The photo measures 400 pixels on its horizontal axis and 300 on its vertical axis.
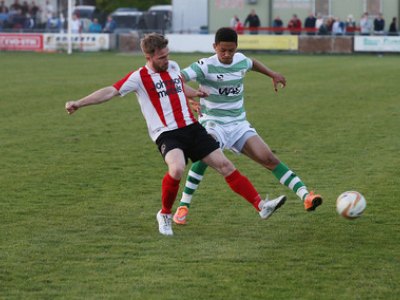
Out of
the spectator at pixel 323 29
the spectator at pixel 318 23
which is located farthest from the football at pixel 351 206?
the spectator at pixel 318 23

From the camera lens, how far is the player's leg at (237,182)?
8570 millimetres

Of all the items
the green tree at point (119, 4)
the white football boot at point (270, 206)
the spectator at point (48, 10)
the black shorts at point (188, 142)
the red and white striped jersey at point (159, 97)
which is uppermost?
the green tree at point (119, 4)

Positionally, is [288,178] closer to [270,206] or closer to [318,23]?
[270,206]

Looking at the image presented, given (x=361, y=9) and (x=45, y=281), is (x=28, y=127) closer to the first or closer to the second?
(x=45, y=281)

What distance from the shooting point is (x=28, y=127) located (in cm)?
1634

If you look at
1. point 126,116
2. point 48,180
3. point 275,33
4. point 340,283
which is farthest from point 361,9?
point 340,283

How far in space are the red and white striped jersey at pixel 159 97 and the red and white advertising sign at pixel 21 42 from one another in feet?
118

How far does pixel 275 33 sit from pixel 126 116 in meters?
26.9

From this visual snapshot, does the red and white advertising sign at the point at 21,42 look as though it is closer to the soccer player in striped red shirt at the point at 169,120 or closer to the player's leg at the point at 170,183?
the soccer player in striped red shirt at the point at 169,120

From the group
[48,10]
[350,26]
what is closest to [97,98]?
[350,26]

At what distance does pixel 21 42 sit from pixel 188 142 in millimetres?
36667

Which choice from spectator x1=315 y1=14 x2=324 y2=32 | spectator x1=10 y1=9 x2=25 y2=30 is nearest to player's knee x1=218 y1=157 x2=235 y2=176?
spectator x1=315 y1=14 x2=324 y2=32

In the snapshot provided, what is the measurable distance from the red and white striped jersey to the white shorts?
1.50ft

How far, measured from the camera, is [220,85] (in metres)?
9.03
